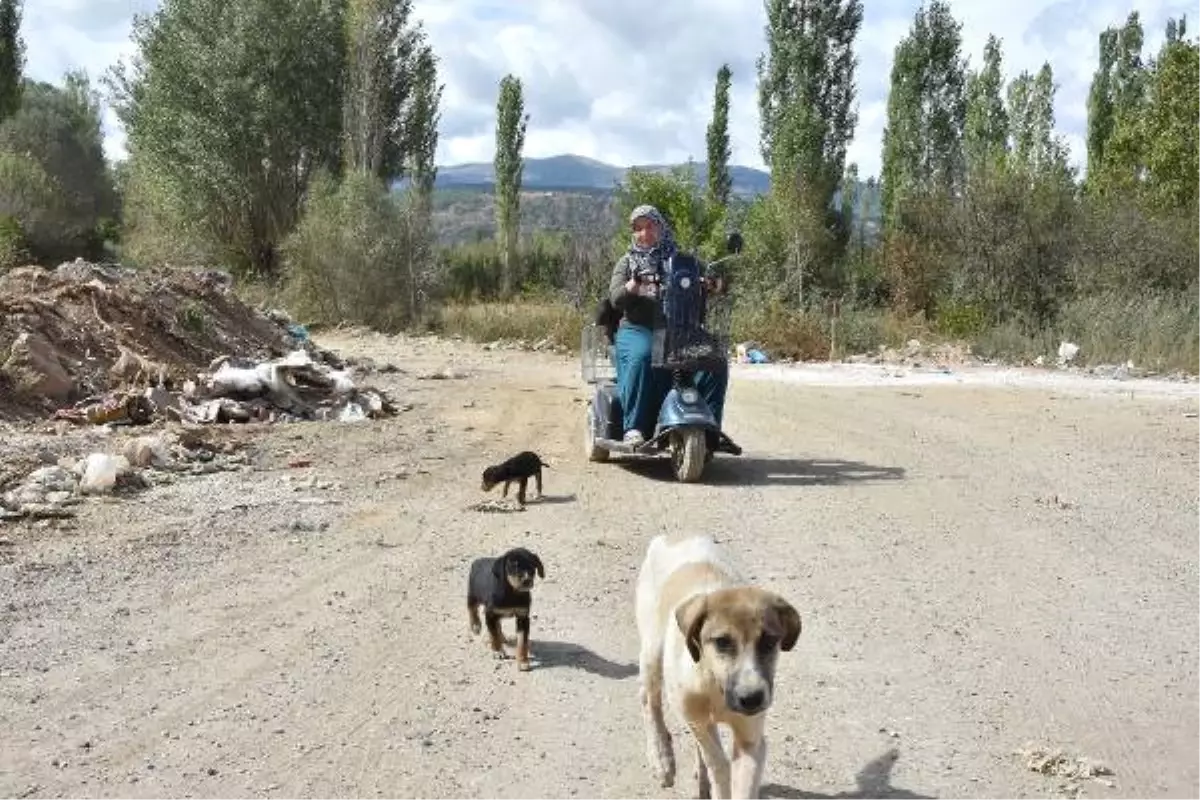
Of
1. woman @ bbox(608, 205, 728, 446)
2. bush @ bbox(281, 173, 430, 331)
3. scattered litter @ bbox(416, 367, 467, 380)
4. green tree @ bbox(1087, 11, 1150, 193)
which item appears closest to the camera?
woman @ bbox(608, 205, 728, 446)

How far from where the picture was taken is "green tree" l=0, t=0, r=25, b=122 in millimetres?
46069

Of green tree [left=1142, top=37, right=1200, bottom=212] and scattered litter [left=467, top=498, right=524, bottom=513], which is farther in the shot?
green tree [left=1142, top=37, right=1200, bottom=212]

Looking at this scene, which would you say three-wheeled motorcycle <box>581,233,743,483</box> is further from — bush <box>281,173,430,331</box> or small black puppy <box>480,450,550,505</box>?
bush <box>281,173,430,331</box>

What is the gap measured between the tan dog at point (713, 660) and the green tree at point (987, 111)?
3862 centimetres

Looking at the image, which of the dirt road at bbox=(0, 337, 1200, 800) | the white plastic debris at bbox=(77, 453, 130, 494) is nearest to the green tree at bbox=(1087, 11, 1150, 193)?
the dirt road at bbox=(0, 337, 1200, 800)

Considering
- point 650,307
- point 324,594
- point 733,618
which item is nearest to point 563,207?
point 650,307

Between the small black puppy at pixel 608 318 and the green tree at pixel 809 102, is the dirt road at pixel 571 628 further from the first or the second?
the green tree at pixel 809 102

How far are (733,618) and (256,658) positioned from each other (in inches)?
124

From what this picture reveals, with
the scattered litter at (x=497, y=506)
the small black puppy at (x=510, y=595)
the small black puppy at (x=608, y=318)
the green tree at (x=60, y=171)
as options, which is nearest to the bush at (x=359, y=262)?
the green tree at (x=60, y=171)

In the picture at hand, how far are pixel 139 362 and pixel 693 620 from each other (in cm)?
1266

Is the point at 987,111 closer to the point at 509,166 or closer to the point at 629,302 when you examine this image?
the point at 509,166

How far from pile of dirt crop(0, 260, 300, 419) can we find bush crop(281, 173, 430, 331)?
404 inches

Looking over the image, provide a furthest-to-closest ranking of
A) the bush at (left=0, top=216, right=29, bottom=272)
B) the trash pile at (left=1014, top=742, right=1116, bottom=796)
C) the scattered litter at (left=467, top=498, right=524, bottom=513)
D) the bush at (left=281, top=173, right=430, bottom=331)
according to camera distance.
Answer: the bush at (left=281, top=173, right=430, bottom=331), the bush at (left=0, top=216, right=29, bottom=272), the scattered litter at (left=467, top=498, right=524, bottom=513), the trash pile at (left=1014, top=742, right=1116, bottom=796)

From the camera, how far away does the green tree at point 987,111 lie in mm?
42531
